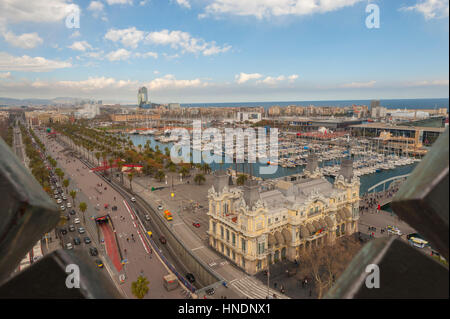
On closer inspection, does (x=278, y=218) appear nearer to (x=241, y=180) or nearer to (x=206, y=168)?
(x=241, y=180)

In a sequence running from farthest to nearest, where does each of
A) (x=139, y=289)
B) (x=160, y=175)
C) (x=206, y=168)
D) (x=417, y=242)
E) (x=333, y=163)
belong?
(x=333, y=163)
(x=206, y=168)
(x=160, y=175)
(x=417, y=242)
(x=139, y=289)

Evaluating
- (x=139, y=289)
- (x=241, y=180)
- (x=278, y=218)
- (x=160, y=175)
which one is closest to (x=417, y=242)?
(x=278, y=218)

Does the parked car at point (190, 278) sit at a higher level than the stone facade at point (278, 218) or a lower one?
lower

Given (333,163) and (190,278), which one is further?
(333,163)

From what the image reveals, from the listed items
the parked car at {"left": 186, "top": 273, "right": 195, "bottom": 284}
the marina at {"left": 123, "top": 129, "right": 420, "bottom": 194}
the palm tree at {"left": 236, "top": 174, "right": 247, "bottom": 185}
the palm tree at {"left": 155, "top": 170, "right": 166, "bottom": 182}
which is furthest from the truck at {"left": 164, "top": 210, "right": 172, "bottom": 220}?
the marina at {"left": 123, "top": 129, "right": 420, "bottom": 194}

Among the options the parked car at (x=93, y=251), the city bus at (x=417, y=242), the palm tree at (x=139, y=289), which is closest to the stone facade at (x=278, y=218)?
the city bus at (x=417, y=242)

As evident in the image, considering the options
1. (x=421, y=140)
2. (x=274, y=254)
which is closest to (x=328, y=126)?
(x=421, y=140)

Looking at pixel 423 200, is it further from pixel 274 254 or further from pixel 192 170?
pixel 192 170

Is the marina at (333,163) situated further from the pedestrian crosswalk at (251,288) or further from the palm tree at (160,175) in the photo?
the pedestrian crosswalk at (251,288)
